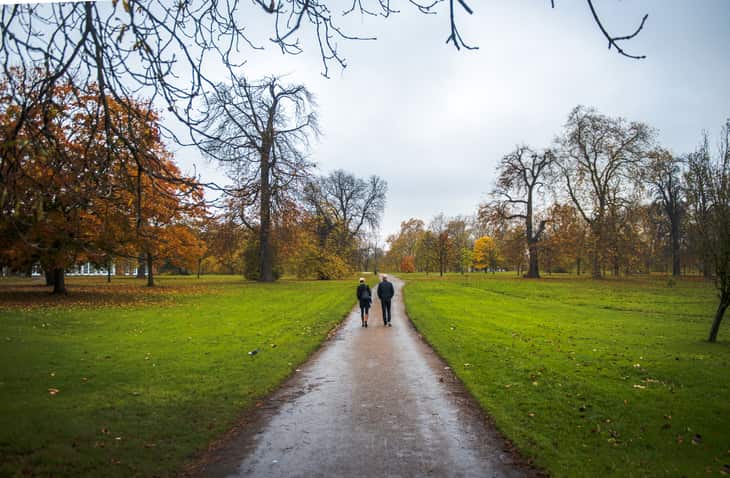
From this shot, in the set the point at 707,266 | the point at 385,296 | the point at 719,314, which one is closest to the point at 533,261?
the point at 385,296

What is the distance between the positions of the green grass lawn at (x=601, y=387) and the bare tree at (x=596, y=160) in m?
24.0

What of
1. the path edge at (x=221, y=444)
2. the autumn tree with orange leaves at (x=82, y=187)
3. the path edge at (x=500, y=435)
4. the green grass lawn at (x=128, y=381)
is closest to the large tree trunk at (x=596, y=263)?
the green grass lawn at (x=128, y=381)

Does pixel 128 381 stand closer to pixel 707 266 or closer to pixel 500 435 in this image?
pixel 500 435

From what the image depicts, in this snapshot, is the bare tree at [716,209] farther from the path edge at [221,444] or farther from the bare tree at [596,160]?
the bare tree at [596,160]

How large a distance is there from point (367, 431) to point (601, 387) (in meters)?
3.85

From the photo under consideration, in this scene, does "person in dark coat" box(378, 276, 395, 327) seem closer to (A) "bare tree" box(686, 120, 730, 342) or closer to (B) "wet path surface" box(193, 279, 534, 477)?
(B) "wet path surface" box(193, 279, 534, 477)

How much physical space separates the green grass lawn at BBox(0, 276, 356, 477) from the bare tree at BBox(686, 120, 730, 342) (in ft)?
31.3

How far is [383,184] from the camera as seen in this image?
5872cm

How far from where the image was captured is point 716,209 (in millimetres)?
11117

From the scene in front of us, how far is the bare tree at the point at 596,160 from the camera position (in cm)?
3741

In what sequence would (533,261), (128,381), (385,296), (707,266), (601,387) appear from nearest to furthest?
1. (601,387)
2. (128,381)
3. (707,266)
4. (385,296)
5. (533,261)

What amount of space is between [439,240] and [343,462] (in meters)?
59.3

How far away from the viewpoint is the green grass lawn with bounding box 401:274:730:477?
4418mm

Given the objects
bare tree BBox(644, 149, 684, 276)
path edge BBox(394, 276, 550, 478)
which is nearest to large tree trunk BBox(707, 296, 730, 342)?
path edge BBox(394, 276, 550, 478)
